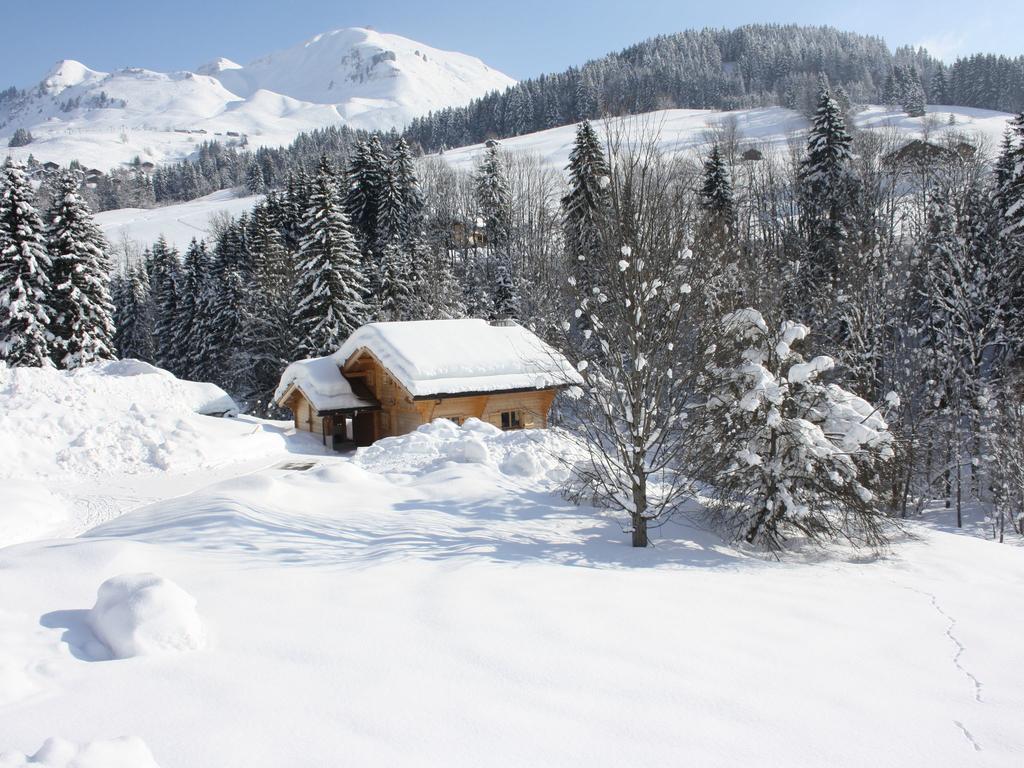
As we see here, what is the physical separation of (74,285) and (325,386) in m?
18.2

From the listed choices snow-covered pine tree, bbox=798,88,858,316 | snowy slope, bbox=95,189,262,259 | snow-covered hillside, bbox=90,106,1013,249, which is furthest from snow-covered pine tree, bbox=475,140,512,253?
snowy slope, bbox=95,189,262,259

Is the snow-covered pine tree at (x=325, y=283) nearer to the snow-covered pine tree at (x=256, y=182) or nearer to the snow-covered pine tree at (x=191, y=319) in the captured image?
the snow-covered pine tree at (x=191, y=319)

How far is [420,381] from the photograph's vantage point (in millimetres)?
22375

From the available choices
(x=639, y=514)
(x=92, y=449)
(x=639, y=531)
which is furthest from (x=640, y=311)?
(x=92, y=449)

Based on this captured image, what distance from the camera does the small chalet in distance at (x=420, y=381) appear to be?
22859mm

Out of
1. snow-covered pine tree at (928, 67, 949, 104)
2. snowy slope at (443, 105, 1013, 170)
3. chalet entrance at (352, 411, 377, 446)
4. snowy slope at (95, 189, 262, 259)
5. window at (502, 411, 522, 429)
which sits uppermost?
snow-covered pine tree at (928, 67, 949, 104)

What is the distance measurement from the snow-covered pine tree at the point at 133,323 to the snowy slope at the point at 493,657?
61606 millimetres

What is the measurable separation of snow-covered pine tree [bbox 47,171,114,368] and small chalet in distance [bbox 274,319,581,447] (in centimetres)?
1393

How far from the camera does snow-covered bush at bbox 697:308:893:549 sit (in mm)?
10367

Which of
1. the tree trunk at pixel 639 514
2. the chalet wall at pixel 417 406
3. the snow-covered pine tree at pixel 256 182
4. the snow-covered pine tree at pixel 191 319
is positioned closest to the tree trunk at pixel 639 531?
the tree trunk at pixel 639 514

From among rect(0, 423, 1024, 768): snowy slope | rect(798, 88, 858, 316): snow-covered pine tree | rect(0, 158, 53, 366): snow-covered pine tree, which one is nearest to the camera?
rect(0, 423, 1024, 768): snowy slope

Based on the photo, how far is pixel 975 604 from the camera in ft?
25.0

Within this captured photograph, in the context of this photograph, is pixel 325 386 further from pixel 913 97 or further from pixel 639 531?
pixel 913 97

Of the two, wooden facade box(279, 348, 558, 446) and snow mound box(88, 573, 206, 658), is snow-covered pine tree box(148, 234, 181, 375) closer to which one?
wooden facade box(279, 348, 558, 446)
